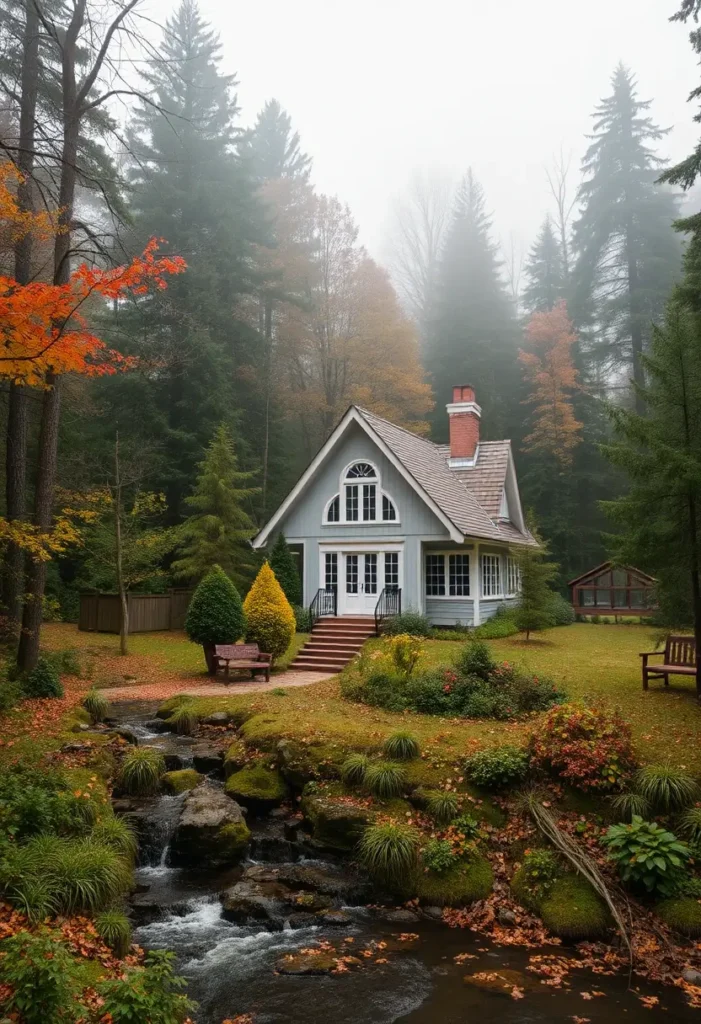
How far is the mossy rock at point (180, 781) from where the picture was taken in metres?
9.99

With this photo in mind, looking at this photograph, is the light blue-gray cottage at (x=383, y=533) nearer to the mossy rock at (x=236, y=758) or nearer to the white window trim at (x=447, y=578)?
the white window trim at (x=447, y=578)

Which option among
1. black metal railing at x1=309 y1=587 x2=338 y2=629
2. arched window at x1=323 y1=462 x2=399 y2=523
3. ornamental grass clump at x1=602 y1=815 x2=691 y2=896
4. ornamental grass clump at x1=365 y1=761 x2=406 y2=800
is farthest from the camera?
arched window at x1=323 y1=462 x2=399 y2=523

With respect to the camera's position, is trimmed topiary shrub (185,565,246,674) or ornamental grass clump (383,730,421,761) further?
trimmed topiary shrub (185,565,246,674)

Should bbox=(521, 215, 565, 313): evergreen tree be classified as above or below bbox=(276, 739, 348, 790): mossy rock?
above

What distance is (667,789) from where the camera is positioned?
8.17 meters

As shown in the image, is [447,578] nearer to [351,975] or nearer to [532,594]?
[532,594]

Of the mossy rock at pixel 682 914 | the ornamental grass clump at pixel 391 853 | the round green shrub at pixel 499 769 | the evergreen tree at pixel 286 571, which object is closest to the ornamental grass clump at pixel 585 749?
the round green shrub at pixel 499 769

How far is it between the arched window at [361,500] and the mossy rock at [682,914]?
15.2 m

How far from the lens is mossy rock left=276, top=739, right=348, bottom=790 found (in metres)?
9.87

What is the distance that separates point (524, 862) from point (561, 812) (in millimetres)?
913

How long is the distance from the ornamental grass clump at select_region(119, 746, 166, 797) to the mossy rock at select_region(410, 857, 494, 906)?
4.04m

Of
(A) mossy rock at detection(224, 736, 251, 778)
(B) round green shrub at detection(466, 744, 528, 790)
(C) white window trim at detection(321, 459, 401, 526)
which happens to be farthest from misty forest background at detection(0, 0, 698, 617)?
(B) round green shrub at detection(466, 744, 528, 790)

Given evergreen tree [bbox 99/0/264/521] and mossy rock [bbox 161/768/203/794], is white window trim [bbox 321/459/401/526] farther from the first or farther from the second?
mossy rock [bbox 161/768/203/794]

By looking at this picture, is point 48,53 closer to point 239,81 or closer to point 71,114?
point 71,114
